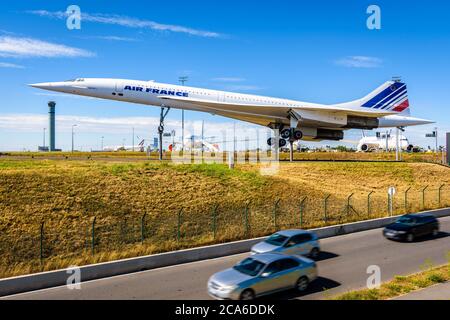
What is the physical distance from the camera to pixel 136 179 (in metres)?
27.8

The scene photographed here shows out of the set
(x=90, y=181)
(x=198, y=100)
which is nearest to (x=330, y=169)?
(x=198, y=100)

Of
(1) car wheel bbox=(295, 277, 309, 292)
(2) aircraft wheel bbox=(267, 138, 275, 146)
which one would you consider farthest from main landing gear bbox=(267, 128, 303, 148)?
(1) car wheel bbox=(295, 277, 309, 292)

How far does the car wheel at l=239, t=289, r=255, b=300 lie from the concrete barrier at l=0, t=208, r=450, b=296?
6.28 meters

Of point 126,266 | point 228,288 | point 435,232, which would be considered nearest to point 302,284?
point 228,288

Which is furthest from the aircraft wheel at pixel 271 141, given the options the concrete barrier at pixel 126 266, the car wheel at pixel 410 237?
the car wheel at pixel 410 237

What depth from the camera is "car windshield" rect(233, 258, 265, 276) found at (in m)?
12.6

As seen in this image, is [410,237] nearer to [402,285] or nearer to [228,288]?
[402,285]

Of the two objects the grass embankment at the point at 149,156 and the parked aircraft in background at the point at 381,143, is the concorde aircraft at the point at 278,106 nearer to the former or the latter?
the grass embankment at the point at 149,156

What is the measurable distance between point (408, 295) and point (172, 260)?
32.0 ft

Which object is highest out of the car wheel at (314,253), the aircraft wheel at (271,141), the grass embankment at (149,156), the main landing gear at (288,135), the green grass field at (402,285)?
the main landing gear at (288,135)

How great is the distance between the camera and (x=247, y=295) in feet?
39.3

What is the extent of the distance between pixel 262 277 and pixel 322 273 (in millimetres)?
3813

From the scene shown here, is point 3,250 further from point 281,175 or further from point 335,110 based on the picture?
point 335,110

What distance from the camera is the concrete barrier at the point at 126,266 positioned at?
14.1 meters
